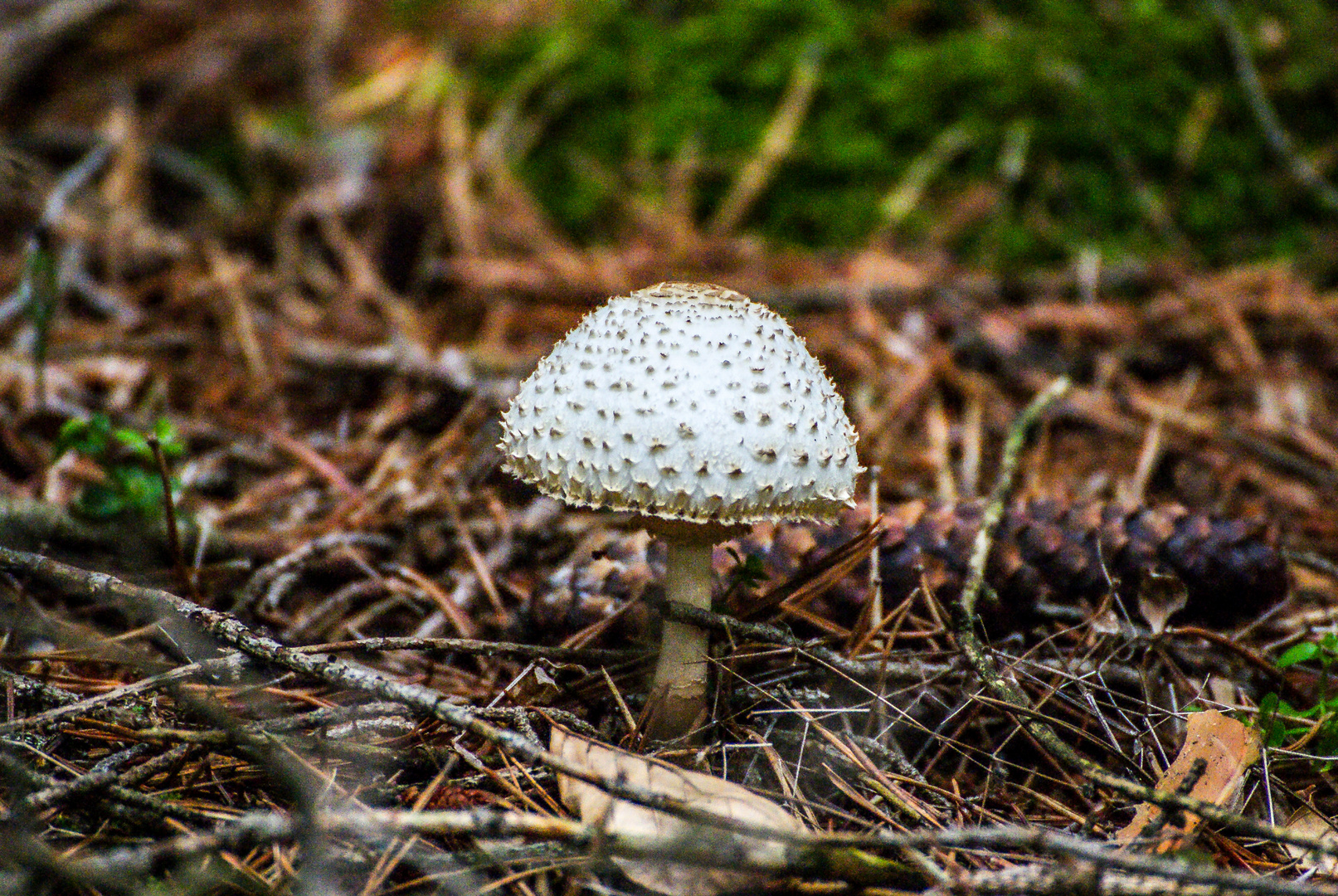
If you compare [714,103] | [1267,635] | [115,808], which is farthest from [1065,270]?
[115,808]

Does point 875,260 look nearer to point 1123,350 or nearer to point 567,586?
point 1123,350

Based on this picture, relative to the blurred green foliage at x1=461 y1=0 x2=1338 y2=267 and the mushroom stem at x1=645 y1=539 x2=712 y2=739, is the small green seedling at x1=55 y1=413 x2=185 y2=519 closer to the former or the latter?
the mushroom stem at x1=645 y1=539 x2=712 y2=739

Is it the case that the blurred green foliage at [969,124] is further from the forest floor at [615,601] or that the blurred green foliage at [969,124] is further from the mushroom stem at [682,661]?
the mushroom stem at [682,661]

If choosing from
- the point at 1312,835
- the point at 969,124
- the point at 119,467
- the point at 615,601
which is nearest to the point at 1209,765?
the point at 1312,835

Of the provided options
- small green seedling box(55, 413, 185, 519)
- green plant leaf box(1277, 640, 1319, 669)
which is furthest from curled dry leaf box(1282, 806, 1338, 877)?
small green seedling box(55, 413, 185, 519)

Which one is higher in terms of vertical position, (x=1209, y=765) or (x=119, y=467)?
(x=119, y=467)

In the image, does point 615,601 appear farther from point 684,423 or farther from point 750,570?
point 684,423

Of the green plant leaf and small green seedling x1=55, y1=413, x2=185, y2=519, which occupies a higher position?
small green seedling x1=55, y1=413, x2=185, y2=519
